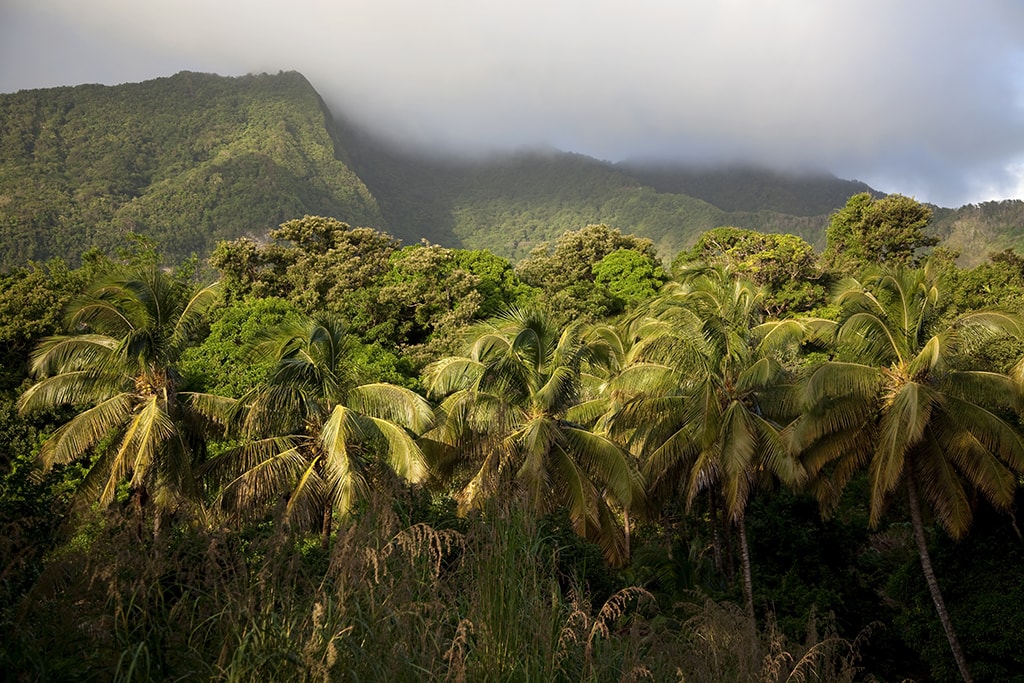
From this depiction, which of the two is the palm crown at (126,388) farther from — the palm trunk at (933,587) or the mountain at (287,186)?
the mountain at (287,186)

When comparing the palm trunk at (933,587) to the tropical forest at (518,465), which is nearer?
the tropical forest at (518,465)

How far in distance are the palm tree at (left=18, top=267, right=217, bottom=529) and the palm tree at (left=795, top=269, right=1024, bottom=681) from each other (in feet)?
39.9

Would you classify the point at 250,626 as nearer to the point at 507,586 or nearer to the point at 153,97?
the point at 507,586

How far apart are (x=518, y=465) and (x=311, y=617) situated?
11849 millimetres

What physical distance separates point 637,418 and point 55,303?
18.7m

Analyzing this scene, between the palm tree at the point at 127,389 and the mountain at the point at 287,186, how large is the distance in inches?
885

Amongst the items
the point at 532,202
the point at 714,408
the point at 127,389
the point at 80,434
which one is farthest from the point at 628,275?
the point at 532,202

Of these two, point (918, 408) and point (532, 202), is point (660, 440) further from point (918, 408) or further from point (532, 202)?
point (532, 202)

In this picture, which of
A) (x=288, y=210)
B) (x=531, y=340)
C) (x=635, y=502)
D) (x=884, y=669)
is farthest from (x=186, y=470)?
(x=288, y=210)

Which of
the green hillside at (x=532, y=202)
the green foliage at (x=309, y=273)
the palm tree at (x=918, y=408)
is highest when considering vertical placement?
the palm tree at (x=918, y=408)

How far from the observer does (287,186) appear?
8094cm

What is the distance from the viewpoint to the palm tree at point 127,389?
45.7 ft

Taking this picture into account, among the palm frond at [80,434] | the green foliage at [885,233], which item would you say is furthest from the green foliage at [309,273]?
the green foliage at [885,233]

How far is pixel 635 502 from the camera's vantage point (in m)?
16.3
